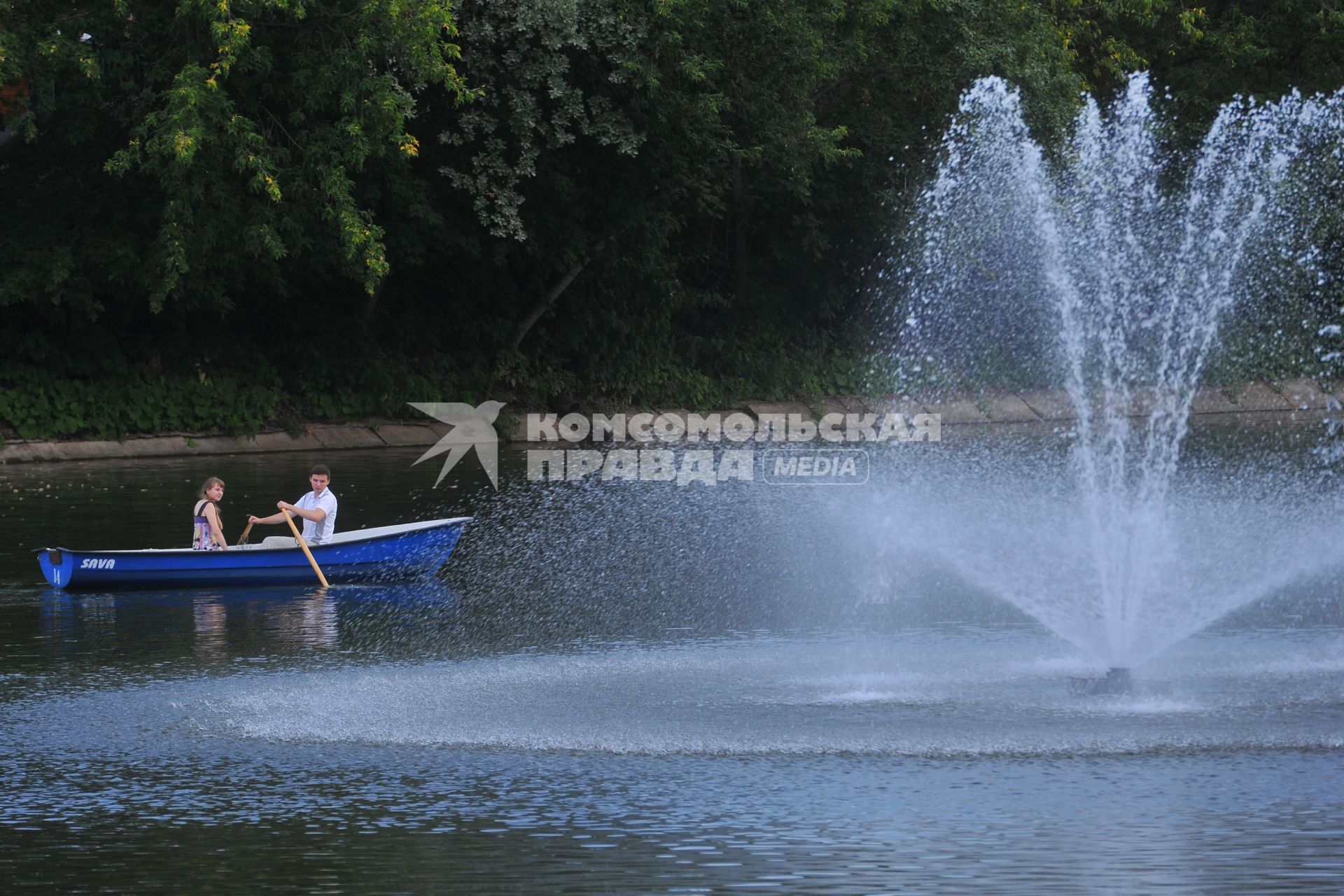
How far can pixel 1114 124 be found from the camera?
4603 centimetres

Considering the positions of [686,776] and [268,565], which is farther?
[268,565]

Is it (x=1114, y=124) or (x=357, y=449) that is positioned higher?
(x=1114, y=124)

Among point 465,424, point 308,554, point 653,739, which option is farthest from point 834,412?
point 653,739

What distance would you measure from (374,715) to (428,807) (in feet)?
7.55

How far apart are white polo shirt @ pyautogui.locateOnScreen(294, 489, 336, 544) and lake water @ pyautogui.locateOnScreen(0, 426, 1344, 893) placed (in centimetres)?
57

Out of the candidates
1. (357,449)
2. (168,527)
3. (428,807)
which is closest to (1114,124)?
(357,449)

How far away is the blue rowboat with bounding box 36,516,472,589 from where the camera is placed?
642 inches

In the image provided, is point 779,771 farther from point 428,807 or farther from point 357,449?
point 357,449

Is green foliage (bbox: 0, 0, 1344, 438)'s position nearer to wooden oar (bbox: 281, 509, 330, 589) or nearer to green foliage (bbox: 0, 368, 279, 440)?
green foliage (bbox: 0, 368, 279, 440)

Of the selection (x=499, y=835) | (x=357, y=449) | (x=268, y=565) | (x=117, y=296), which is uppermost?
(x=117, y=296)

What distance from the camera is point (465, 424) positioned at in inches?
1473

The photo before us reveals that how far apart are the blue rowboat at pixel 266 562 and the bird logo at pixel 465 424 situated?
54.4ft
